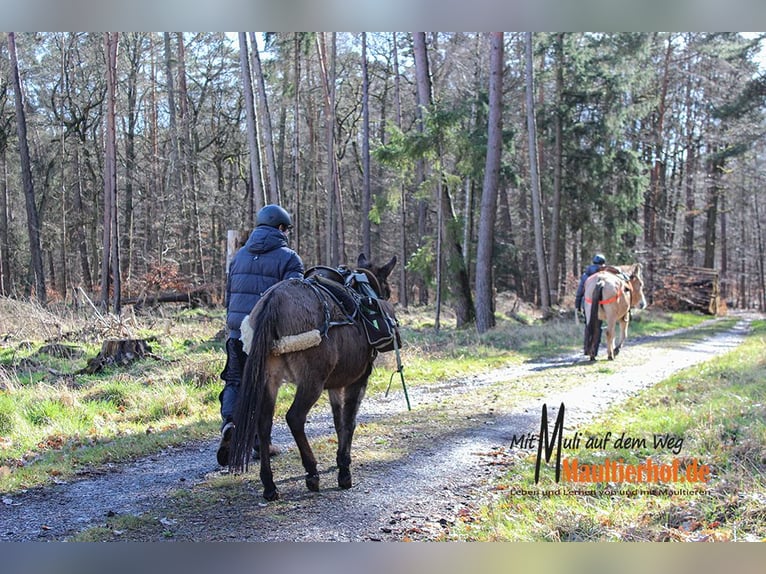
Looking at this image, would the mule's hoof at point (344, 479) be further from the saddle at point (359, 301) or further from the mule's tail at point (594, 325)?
the mule's tail at point (594, 325)

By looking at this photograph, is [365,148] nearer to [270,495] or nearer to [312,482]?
[312,482]

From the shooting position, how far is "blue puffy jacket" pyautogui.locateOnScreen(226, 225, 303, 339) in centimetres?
515

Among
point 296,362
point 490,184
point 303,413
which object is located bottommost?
point 303,413

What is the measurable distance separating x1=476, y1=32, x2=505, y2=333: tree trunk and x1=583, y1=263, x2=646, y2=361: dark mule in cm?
413

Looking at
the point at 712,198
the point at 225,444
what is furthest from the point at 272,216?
the point at 712,198

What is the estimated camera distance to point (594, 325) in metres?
12.0

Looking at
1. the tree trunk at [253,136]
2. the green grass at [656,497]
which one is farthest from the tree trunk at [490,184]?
the green grass at [656,497]

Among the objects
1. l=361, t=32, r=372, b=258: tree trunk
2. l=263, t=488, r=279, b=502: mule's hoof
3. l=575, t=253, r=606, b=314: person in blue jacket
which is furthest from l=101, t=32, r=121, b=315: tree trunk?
l=263, t=488, r=279, b=502: mule's hoof

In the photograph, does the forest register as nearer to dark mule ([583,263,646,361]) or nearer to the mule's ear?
dark mule ([583,263,646,361])

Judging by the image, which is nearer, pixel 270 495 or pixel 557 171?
pixel 270 495

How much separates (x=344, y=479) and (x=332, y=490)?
127 mm

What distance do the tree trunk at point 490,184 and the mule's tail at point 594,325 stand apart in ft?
14.1

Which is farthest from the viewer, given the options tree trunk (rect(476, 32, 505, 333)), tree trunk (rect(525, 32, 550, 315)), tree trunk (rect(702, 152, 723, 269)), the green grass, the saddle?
tree trunk (rect(702, 152, 723, 269))
